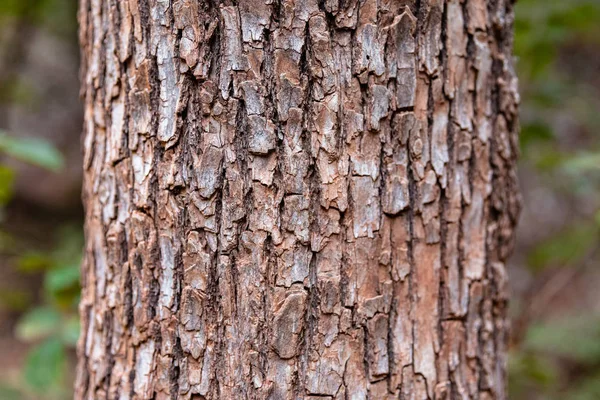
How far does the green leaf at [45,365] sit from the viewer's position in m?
1.89

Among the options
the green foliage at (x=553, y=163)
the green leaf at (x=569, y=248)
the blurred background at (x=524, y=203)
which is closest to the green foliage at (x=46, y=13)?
the blurred background at (x=524, y=203)

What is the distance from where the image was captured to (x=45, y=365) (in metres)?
1.93

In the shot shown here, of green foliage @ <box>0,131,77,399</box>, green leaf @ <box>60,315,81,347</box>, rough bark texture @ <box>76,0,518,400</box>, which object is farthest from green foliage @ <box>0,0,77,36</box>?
rough bark texture @ <box>76,0,518,400</box>

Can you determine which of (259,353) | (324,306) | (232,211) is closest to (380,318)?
(324,306)

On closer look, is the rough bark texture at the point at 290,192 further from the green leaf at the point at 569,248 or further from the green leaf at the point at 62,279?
the green leaf at the point at 569,248

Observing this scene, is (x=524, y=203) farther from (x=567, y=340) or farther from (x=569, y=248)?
(x=569, y=248)

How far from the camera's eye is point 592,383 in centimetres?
279

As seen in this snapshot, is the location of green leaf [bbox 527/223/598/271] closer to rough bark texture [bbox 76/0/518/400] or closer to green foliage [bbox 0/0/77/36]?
rough bark texture [bbox 76/0/518/400]

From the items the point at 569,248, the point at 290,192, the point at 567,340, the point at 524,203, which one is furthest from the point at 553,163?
the point at 524,203

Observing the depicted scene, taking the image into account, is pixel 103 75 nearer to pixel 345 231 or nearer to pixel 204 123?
pixel 204 123

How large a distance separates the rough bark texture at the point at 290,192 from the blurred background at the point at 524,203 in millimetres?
844

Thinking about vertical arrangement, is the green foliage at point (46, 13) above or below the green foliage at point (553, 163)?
above

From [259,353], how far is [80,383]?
526 mm

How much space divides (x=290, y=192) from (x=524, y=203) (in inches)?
181
